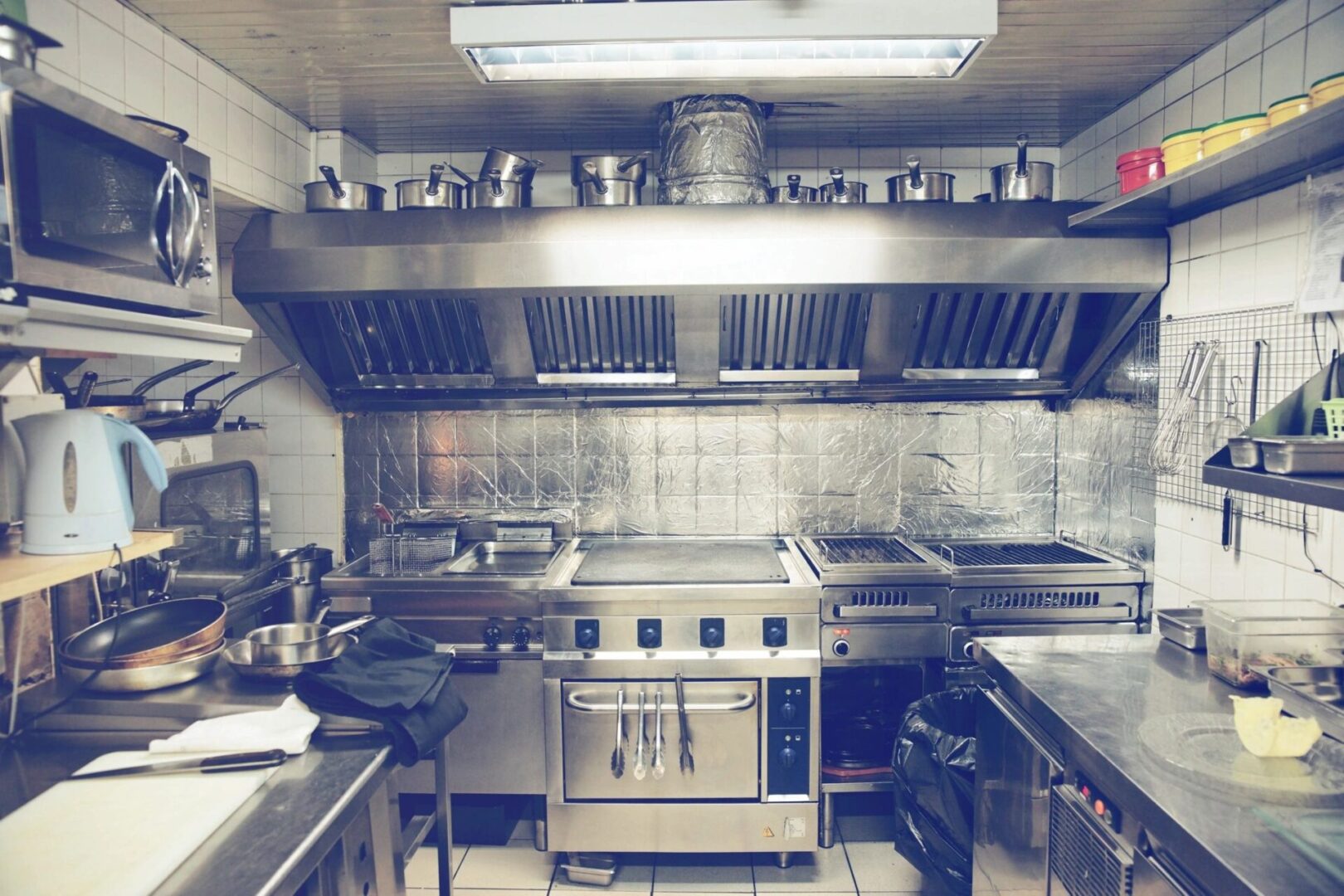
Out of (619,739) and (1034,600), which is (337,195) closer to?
(619,739)

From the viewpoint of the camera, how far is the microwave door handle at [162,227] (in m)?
1.45

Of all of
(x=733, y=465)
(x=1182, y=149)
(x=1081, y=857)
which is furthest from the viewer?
(x=733, y=465)

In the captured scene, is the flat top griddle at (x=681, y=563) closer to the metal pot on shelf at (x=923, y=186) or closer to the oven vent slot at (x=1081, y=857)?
the oven vent slot at (x=1081, y=857)

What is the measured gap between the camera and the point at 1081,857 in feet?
5.24

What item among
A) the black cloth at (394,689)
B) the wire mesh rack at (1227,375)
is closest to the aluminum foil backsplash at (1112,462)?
the wire mesh rack at (1227,375)

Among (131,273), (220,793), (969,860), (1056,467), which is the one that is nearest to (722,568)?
(969,860)

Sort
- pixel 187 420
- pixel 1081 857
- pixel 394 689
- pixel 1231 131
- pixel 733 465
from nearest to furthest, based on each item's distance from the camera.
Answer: pixel 1081 857, pixel 394 689, pixel 1231 131, pixel 187 420, pixel 733 465

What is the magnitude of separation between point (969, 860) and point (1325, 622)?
104 centimetres

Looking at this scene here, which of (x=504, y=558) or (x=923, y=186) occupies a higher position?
(x=923, y=186)

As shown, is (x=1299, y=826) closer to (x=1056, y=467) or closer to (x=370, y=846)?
(x=370, y=846)

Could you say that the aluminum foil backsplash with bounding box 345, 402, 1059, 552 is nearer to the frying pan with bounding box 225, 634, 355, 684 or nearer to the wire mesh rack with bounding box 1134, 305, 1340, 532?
the wire mesh rack with bounding box 1134, 305, 1340, 532

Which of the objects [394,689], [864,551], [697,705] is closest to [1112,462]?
[864,551]

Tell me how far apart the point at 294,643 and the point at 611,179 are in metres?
1.69

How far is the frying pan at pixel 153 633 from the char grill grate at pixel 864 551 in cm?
184
